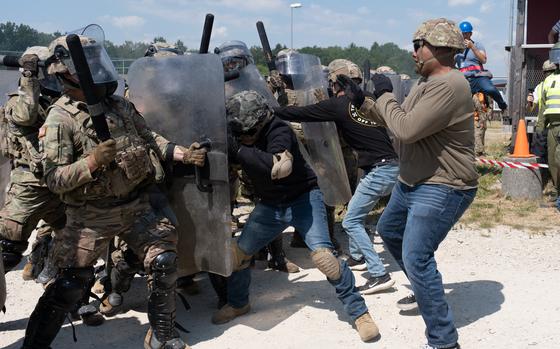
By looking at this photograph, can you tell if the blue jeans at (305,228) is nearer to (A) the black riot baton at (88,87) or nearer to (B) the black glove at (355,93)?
(B) the black glove at (355,93)

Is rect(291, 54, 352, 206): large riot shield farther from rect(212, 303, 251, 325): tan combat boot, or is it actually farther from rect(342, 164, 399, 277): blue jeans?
rect(212, 303, 251, 325): tan combat boot

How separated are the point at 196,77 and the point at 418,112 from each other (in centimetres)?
143

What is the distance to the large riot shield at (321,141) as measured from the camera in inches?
215

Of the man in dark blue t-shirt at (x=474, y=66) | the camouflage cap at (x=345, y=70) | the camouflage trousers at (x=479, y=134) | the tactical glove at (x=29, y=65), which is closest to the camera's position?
the tactical glove at (x=29, y=65)

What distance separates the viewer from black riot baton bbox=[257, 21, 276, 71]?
593 centimetres

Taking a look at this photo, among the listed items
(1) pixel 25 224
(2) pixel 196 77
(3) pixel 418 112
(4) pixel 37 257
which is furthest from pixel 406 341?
(4) pixel 37 257

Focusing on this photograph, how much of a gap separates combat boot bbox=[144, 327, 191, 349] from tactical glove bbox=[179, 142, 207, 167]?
1105 mm

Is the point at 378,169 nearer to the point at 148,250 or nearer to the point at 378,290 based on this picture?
the point at 378,290

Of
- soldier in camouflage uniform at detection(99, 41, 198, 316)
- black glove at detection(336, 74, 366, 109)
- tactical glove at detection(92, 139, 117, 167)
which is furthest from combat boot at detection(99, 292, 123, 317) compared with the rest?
black glove at detection(336, 74, 366, 109)

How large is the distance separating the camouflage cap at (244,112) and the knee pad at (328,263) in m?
0.97

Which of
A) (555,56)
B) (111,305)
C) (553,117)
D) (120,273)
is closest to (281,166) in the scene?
(120,273)

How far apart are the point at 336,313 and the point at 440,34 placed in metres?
2.17

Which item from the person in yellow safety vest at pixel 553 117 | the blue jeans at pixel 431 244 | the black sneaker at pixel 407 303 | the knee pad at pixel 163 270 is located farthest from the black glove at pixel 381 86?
Result: the person in yellow safety vest at pixel 553 117

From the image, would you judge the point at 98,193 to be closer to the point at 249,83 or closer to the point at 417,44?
the point at 249,83
